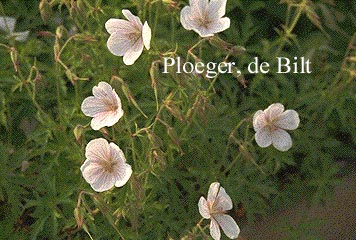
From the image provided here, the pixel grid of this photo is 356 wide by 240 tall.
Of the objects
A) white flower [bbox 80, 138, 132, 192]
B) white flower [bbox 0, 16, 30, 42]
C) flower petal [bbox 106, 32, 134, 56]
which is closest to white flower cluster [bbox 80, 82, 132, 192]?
white flower [bbox 80, 138, 132, 192]

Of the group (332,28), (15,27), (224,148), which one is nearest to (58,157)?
(224,148)

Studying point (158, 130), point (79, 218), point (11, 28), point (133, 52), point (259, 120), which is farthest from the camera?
point (11, 28)

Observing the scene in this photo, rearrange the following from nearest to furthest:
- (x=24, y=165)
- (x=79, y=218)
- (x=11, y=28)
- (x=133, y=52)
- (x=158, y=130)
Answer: (x=79, y=218) < (x=133, y=52) < (x=158, y=130) < (x=24, y=165) < (x=11, y=28)

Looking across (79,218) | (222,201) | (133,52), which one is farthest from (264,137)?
(79,218)

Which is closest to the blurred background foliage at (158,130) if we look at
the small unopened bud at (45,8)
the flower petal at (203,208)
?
the small unopened bud at (45,8)

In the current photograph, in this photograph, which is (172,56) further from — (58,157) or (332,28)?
(332,28)

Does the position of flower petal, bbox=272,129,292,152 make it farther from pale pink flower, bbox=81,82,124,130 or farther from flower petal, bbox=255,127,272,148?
pale pink flower, bbox=81,82,124,130

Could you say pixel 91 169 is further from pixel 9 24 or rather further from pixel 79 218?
pixel 9 24
